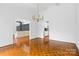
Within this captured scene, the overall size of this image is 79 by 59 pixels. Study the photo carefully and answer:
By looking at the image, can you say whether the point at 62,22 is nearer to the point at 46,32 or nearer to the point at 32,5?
the point at 46,32

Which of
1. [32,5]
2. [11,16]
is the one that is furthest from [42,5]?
[11,16]

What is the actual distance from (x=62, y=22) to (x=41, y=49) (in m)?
0.34

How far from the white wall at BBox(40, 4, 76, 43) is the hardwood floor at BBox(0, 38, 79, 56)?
6 centimetres

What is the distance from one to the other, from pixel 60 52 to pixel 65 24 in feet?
0.93

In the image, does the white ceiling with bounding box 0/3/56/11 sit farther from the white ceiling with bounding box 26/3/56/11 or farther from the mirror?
the mirror

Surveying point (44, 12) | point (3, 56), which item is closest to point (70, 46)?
point (44, 12)

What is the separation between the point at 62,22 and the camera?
1517mm

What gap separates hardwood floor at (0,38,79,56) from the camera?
1479 mm

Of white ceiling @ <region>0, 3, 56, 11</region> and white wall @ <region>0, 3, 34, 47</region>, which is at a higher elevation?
white ceiling @ <region>0, 3, 56, 11</region>

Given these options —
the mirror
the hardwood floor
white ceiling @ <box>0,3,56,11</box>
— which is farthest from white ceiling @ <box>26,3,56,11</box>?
the hardwood floor

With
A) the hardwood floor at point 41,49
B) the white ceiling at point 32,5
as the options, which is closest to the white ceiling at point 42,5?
the white ceiling at point 32,5

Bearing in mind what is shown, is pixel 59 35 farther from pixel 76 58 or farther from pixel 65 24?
pixel 76 58

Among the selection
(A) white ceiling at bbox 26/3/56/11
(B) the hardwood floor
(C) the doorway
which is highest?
(A) white ceiling at bbox 26/3/56/11

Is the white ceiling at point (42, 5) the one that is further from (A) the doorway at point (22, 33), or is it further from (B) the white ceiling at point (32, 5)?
(A) the doorway at point (22, 33)
